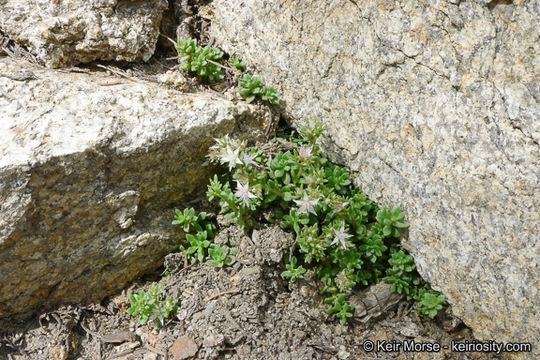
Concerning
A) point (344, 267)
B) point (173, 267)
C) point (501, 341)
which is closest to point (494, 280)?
point (501, 341)

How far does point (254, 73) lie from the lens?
14.0ft

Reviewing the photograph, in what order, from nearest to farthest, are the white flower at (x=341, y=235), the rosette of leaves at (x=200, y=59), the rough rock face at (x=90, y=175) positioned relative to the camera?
the rough rock face at (x=90, y=175) → the white flower at (x=341, y=235) → the rosette of leaves at (x=200, y=59)

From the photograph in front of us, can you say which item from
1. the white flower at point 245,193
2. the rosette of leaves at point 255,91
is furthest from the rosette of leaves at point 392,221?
the rosette of leaves at point 255,91

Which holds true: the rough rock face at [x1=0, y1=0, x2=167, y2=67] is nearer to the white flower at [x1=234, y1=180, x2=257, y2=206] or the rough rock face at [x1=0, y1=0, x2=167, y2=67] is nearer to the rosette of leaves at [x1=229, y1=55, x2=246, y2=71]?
the rosette of leaves at [x1=229, y1=55, x2=246, y2=71]

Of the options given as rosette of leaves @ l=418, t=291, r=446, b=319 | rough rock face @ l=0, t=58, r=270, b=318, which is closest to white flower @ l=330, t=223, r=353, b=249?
rosette of leaves @ l=418, t=291, r=446, b=319

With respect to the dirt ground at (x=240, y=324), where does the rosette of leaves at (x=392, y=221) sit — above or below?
above

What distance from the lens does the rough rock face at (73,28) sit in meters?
3.70

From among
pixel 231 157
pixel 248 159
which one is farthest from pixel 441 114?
pixel 231 157

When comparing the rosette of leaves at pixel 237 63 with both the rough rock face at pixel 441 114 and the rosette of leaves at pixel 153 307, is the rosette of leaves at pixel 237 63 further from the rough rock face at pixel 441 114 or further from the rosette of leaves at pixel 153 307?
the rosette of leaves at pixel 153 307

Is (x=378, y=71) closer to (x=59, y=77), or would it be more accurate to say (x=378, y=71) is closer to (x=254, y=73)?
(x=254, y=73)

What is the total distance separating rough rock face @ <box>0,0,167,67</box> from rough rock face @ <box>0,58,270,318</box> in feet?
0.62

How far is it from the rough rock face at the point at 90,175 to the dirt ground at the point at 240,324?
203 millimetres

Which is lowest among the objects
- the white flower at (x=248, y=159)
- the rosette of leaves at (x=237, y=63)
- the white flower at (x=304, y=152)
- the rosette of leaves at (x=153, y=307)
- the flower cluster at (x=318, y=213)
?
the rosette of leaves at (x=153, y=307)

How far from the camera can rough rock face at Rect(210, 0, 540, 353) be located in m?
2.92
